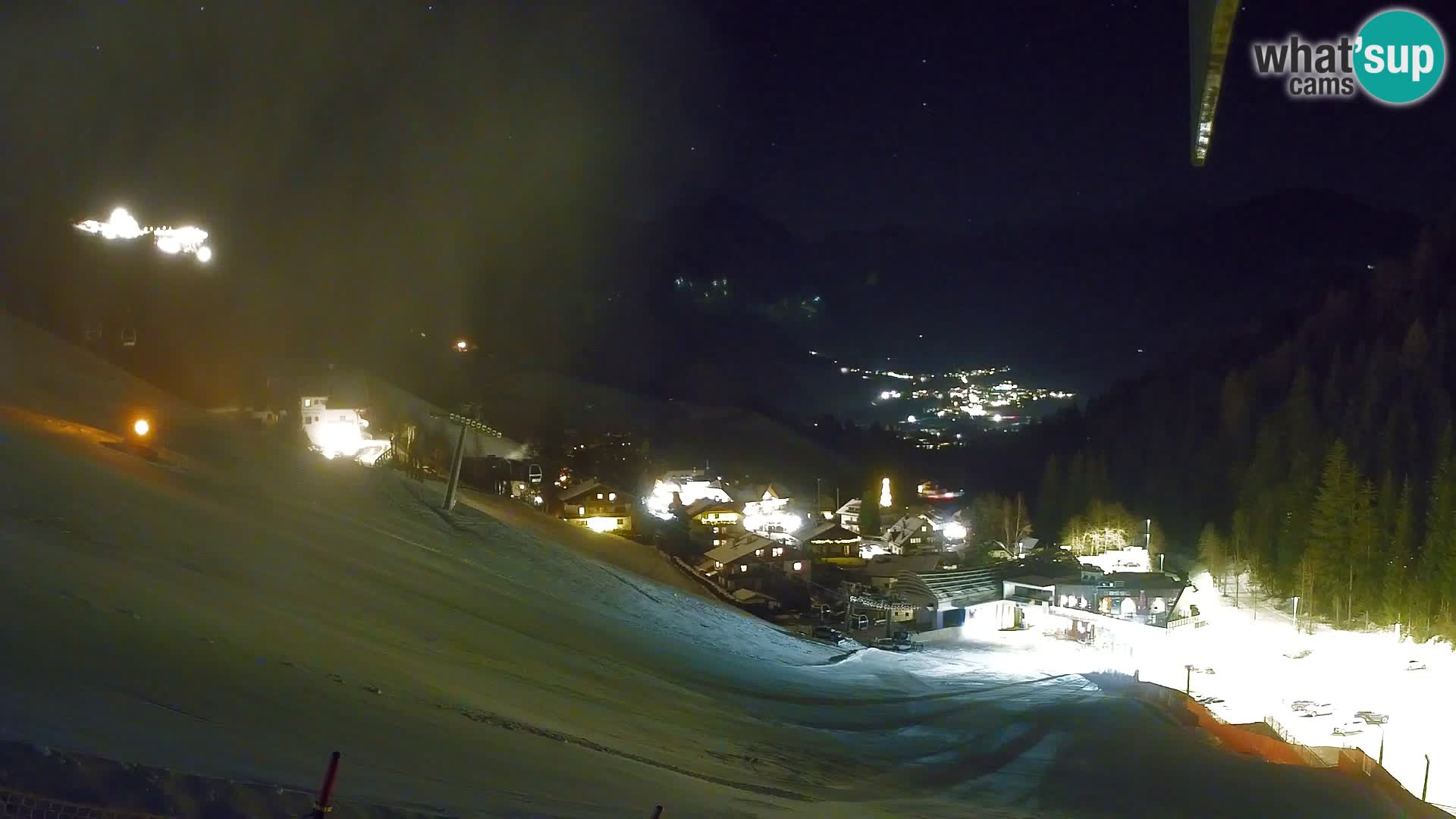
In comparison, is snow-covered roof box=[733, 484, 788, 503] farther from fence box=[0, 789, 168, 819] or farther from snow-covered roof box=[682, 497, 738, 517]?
fence box=[0, 789, 168, 819]

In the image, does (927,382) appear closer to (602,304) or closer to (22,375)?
(602,304)

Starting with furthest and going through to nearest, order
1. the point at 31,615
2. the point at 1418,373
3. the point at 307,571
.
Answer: the point at 1418,373, the point at 307,571, the point at 31,615

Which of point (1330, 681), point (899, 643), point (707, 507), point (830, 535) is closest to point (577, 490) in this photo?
point (707, 507)

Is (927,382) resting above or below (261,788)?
above

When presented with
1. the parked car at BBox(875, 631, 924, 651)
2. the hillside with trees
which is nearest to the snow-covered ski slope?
the parked car at BBox(875, 631, 924, 651)

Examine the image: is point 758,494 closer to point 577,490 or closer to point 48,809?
point 577,490

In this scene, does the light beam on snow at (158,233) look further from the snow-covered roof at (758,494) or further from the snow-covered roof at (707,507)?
the snow-covered roof at (758,494)

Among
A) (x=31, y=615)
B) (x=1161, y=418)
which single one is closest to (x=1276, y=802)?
(x=31, y=615)

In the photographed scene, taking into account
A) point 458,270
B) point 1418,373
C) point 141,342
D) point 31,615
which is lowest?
point 31,615
